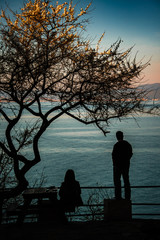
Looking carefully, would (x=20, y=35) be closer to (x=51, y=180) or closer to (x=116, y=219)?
(x=116, y=219)

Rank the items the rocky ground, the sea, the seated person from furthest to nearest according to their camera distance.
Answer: the sea, the seated person, the rocky ground

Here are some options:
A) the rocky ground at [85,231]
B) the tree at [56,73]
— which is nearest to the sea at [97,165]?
the tree at [56,73]

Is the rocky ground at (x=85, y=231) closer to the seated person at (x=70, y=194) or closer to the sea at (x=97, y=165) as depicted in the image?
the seated person at (x=70, y=194)

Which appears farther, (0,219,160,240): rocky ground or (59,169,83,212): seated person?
(59,169,83,212): seated person

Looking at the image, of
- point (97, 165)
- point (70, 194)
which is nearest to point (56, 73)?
point (70, 194)

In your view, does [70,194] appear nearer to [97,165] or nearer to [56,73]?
[56,73]

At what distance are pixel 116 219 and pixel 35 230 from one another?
2047 millimetres

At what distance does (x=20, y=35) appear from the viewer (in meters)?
6.92

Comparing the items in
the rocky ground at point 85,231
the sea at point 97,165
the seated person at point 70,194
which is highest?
the seated person at point 70,194

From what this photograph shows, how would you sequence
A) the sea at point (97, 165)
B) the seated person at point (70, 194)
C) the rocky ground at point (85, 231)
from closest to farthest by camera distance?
the rocky ground at point (85, 231)
the seated person at point (70, 194)
the sea at point (97, 165)

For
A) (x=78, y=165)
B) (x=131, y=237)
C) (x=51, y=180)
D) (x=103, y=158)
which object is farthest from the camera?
(x=103, y=158)

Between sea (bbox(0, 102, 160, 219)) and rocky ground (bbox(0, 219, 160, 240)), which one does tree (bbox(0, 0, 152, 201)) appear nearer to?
rocky ground (bbox(0, 219, 160, 240))

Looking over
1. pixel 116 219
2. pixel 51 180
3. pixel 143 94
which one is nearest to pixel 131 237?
pixel 116 219

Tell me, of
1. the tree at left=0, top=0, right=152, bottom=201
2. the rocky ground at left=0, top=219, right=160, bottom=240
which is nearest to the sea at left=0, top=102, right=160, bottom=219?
the tree at left=0, top=0, right=152, bottom=201
